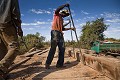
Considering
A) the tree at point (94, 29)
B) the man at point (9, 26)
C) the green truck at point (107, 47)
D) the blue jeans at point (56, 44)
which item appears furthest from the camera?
the tree at point (94, 29)

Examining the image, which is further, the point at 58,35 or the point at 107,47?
the point at 107,47

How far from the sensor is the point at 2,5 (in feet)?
12.1

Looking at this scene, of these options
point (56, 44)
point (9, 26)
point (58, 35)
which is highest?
point (9, 26)

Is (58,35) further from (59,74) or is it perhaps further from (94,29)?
(94,29)

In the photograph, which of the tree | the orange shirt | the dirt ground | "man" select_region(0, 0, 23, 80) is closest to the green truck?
the orange shirt

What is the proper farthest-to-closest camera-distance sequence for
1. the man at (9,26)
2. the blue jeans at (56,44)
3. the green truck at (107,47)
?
the green truck at (107,47) → the blue jeans at (56,44) → the man at (9,26)

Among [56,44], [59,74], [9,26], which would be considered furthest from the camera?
[56,44]

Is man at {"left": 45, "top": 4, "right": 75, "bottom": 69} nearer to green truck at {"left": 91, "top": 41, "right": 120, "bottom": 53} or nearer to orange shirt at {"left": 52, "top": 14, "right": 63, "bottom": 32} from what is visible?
orange shirt at {"left": 52, "top": 14, "right": 63, "bottom": 32}

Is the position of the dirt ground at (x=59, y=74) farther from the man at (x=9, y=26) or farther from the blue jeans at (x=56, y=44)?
the man at (x=9, y=26)

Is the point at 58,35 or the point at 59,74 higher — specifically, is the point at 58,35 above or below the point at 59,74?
above

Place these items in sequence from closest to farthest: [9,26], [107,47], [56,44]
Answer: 1. [9,26]
2. [56,44]
3. [107,47]

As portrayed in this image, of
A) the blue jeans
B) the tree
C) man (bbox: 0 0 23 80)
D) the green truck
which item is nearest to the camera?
man (bbox: 0 0 23 80)

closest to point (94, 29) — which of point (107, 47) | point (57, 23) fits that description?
point (107, 47)

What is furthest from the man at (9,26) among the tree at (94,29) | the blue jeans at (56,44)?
the tree at (94,29)
